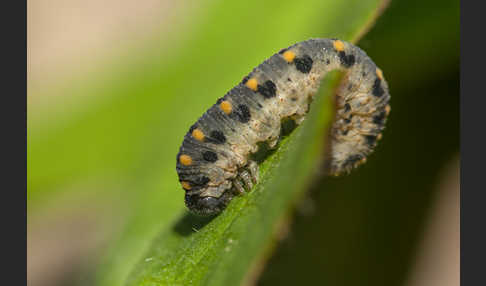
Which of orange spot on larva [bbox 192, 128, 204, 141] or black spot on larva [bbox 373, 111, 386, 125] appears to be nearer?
orange spot on larva [bbox 192, 128, 204, 141]

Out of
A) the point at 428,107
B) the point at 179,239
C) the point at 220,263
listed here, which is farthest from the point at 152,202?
the point at 428,107

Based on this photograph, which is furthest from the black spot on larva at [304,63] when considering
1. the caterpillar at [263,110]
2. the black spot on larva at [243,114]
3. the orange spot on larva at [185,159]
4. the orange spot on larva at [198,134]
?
the orange spot on larva at [185,159]

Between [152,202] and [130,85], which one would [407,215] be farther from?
[130,85]

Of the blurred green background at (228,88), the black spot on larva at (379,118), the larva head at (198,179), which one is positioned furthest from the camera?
the black spot on larva at (379,118)

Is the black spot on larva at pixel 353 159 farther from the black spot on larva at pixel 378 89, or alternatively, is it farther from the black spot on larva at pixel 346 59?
the black spot on larva at pixel 346 59

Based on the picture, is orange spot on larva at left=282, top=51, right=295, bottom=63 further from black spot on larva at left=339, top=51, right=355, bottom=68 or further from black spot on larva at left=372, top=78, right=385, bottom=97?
black spot on larva at left=372, top=78, right=385, bottom=97

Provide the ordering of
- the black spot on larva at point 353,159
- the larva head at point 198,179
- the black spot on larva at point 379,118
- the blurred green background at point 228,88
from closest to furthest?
the blurred green background at point 228,88 < the larva head at point 198,179 < the black spot on larva at point 353,159 < the black spot on larva at point 379,118

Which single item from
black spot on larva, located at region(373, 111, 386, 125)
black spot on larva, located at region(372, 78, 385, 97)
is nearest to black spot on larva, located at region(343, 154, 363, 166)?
black spot on larva, located at region(373, 111, 386, 125)
